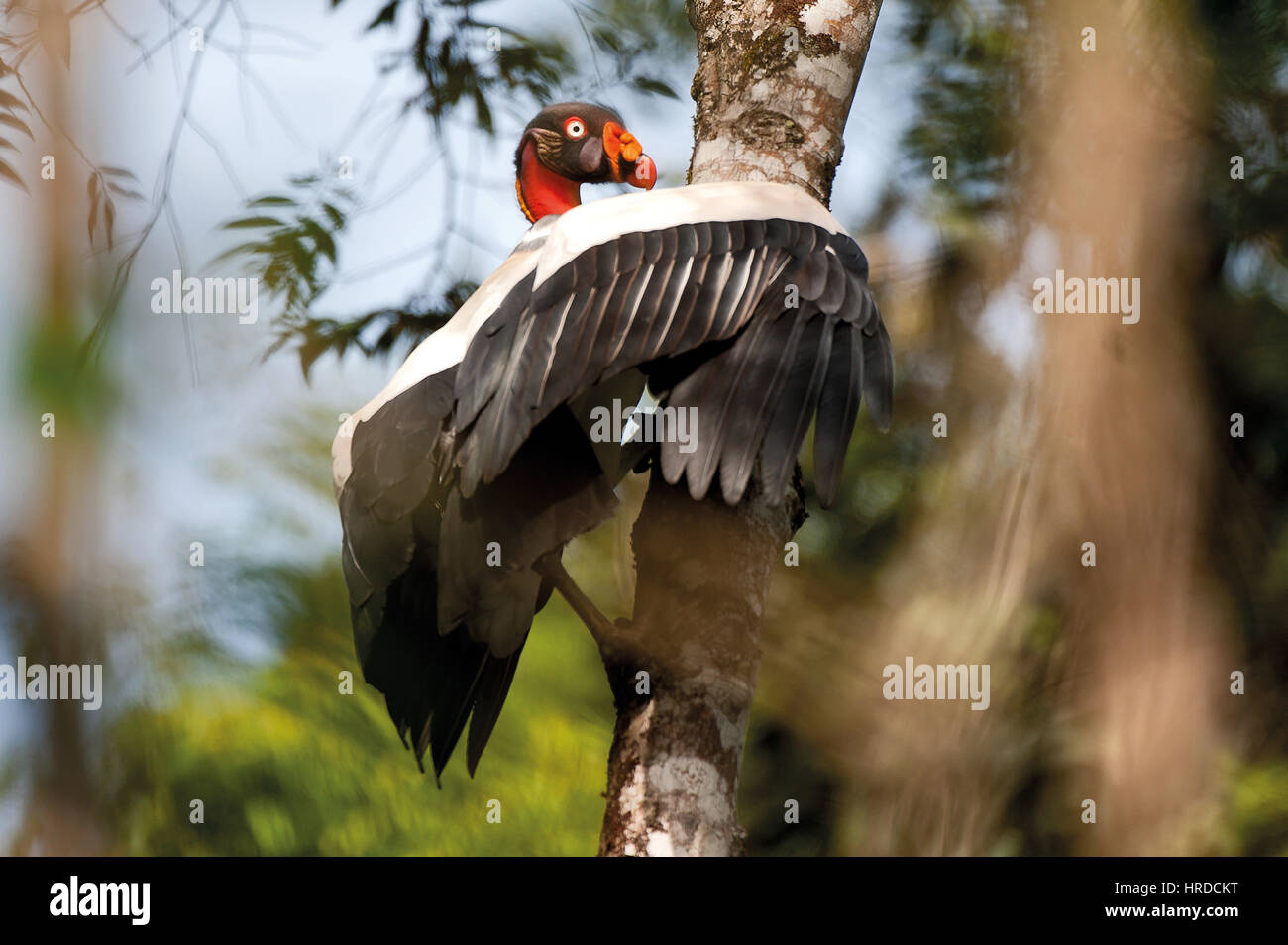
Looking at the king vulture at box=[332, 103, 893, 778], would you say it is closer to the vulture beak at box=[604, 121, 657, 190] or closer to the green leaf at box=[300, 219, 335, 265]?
the vulture beak at box=[604, 121, 657, 190]

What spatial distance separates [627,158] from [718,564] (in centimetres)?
151

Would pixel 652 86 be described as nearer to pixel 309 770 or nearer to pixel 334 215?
pixel 334 215

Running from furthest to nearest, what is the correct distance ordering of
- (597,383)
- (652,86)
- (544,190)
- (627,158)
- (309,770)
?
(652,86), (309,770), (544,190), (627,158), (597,383)

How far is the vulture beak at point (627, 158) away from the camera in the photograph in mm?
3104

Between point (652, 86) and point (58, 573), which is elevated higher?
point (652, 86)

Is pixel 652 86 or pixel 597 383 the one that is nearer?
pixel 597 383

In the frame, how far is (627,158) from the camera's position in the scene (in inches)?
123

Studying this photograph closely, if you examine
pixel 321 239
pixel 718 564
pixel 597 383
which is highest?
pixel 321 239

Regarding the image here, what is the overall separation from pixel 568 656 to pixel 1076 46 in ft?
9.23

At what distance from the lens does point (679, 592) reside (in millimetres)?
1995

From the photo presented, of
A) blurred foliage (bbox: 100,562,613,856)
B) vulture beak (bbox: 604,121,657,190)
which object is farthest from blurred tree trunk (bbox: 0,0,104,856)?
vulture beak (bbox: 604,121,657,190)

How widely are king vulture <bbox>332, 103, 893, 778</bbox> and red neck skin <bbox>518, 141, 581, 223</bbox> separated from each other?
34.9 inches

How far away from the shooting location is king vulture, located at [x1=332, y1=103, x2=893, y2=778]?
6.38ft

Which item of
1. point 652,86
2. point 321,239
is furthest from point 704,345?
point 652,86
